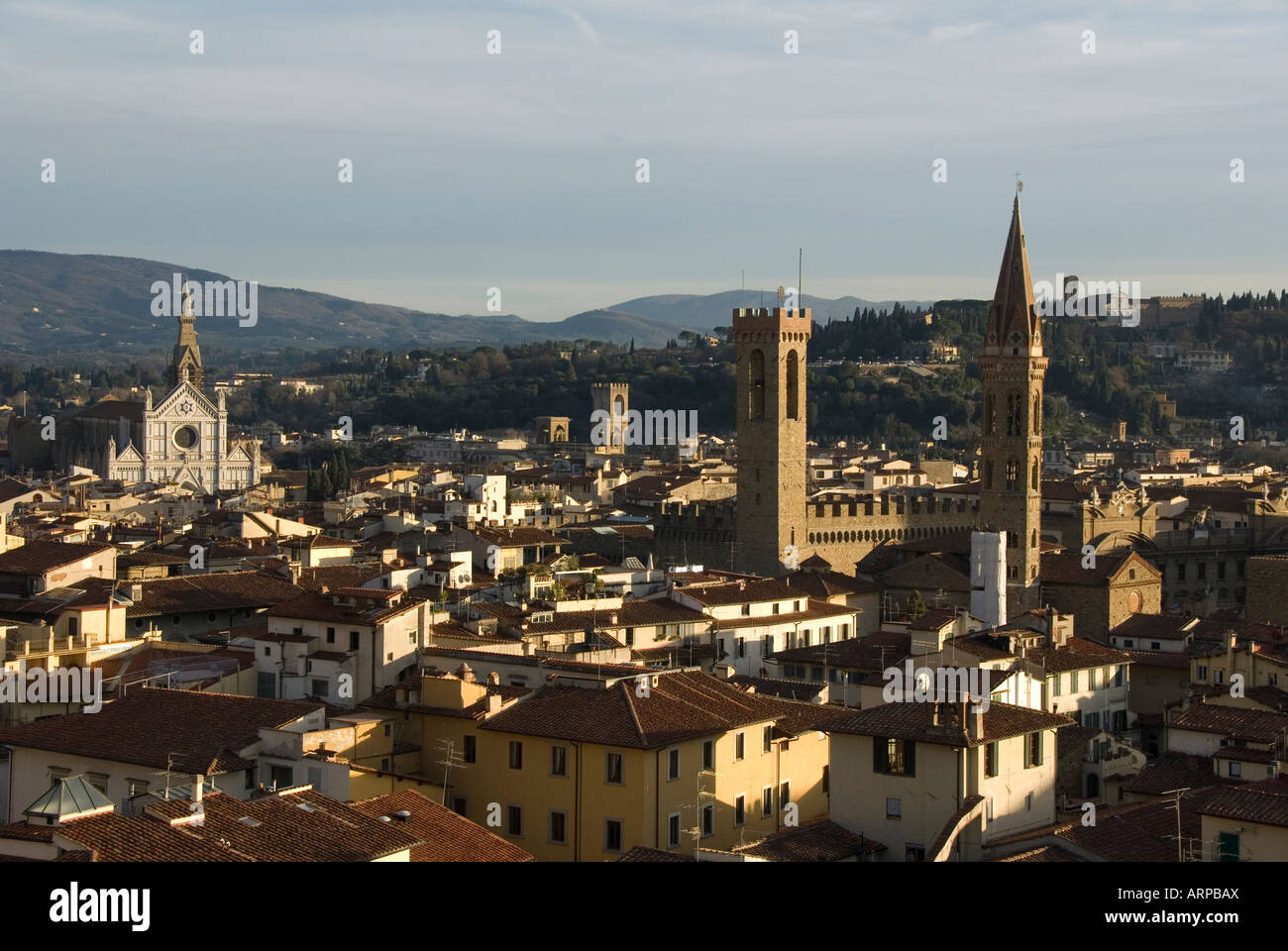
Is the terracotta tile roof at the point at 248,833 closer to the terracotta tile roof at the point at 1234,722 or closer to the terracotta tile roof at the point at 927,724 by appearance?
the terracotta tile roof at the point at 927,724

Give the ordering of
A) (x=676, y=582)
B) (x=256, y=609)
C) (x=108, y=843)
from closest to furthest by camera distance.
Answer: (x=108, y=843) → (x=256, y=609) → (x=676, y=582)

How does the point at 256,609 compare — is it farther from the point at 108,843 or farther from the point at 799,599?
the point at 108,843

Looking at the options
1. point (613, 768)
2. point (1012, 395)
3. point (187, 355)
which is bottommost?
point (613, 768)

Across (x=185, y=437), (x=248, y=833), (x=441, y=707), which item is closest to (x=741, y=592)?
(x=441, y=707)

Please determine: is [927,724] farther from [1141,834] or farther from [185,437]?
[185,437]

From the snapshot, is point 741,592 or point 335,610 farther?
point 741,592

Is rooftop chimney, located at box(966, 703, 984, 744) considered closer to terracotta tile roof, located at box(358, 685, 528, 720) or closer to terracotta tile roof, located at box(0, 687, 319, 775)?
terracotta tile roof, located at box(358, 685, 528, 720)

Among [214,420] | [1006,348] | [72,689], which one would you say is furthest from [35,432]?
[72,689]
